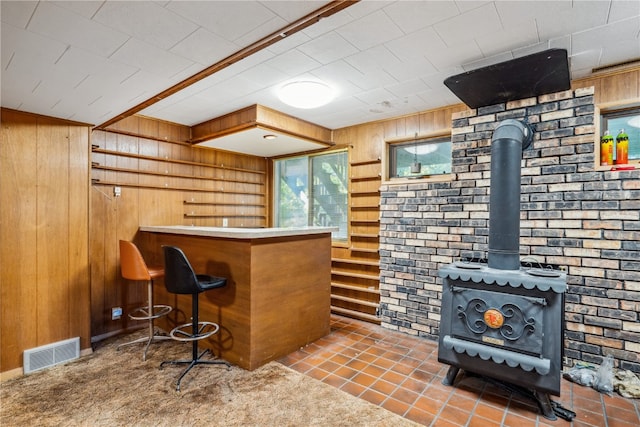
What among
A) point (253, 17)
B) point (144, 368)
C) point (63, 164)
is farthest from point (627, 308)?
point (63, 164)

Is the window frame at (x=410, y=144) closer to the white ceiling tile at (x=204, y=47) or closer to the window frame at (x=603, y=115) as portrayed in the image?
the window frame at (x=603, y=115)

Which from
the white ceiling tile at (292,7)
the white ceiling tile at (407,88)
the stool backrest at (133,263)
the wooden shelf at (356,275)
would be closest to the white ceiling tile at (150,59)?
the white ceiling tile at (292,7)

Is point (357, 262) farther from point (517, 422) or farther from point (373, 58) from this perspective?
point (373, 58)

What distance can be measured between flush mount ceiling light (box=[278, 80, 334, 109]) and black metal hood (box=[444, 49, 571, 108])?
105 centimetres

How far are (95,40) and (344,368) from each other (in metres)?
2.95

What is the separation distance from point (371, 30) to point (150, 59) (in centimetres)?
150

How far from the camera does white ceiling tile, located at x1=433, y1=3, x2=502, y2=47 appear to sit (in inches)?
74.8

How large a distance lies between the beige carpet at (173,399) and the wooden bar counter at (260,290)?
250mm

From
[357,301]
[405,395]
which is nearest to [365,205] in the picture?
[357,301]

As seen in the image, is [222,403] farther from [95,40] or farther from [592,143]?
[592,143]

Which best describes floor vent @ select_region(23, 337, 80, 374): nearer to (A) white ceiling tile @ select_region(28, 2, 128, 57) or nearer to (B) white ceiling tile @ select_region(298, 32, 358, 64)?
(A) white ceiling tile @ select_region(28, 2, 128, 57)

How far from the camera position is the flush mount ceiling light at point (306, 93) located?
2.81m

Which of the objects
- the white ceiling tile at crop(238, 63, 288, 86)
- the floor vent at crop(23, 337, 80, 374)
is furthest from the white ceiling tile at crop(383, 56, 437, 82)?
the floor vent at crop(23, 337, 80, 374)

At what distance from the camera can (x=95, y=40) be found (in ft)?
6.14
